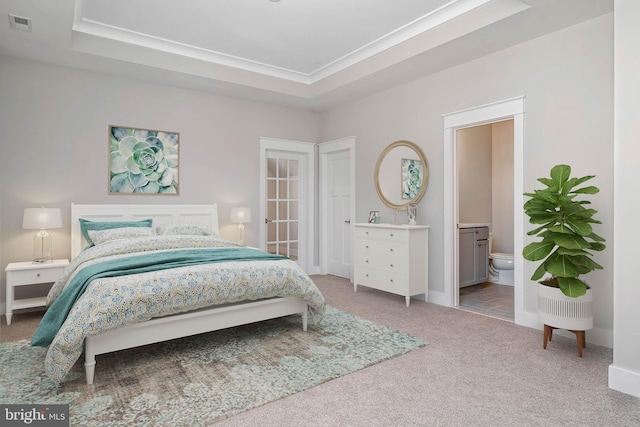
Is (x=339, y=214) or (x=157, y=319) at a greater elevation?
(x=339, y=214)

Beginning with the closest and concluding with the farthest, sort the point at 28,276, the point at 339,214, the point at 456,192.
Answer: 1. the point at 28,276
2. the point at 456,192
3. the point at 339,214

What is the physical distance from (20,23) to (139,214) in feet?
6.99

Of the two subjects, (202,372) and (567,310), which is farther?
(567,310)

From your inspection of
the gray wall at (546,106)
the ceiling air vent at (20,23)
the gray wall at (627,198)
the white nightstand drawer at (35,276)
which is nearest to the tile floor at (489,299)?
the gray wall at (546,106)

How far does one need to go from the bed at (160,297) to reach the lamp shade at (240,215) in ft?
3.59

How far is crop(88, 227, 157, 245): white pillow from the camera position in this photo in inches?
150

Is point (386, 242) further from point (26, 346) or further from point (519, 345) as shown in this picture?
point (26, 346)

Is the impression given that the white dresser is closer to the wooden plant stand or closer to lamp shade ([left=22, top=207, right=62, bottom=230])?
the wooden plant stand

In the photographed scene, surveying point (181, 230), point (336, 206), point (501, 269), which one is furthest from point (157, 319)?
point (501, 269)

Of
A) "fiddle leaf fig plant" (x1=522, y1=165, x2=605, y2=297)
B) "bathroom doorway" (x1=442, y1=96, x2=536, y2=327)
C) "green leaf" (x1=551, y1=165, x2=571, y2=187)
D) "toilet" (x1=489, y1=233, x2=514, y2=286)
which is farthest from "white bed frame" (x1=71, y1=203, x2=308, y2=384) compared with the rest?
"toilet" (x1=489, y1=233, x2=514, y2=286)

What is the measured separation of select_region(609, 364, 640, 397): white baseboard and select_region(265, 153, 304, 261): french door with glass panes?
432 cm

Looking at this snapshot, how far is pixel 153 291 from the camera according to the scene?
2545 millimetres

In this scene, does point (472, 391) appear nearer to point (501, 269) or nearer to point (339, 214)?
point (501, 269)

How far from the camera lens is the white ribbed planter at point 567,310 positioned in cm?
279
